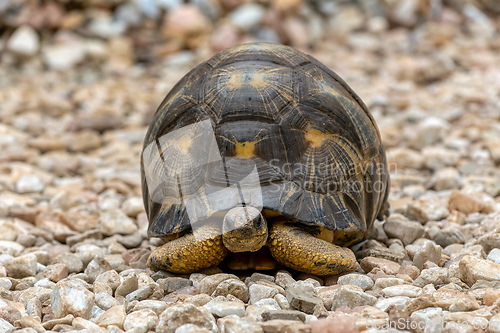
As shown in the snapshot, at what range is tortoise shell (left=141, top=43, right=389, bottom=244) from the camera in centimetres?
220

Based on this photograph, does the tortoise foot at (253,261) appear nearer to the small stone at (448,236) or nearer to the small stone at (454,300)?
the small stone at (454,300)

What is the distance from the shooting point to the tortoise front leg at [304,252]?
84.3 inches

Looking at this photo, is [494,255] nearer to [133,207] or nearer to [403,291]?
[403,291]

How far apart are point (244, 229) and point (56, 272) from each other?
2.98 ft

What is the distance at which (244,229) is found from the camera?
6.69 ft

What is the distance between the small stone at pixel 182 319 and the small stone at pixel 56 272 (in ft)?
2.66

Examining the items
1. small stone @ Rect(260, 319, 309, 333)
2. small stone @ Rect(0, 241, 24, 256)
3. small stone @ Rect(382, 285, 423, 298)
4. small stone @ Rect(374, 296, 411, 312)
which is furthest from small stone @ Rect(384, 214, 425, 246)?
small stone @ Rect(0, 241, 24, 256)

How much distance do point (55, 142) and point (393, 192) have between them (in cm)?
294

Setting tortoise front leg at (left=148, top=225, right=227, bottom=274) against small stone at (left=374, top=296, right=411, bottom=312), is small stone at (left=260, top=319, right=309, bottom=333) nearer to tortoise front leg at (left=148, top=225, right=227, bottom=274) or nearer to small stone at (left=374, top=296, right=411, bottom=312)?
small stone at (left=374, top=296, right=411, bottom=312)

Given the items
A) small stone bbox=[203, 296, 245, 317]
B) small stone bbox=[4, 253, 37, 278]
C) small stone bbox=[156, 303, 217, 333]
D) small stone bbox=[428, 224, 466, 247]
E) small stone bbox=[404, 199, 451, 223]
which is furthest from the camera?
small stone bbox=[404, 199, 451, 223]

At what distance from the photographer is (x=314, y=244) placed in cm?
218

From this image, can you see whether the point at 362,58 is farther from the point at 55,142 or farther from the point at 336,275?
the point at 336,275

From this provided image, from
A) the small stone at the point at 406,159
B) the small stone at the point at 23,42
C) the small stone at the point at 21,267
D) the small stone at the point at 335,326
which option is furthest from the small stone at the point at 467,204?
the small stone at the point at 23,42

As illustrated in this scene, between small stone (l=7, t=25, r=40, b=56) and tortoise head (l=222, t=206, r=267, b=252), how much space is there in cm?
616
